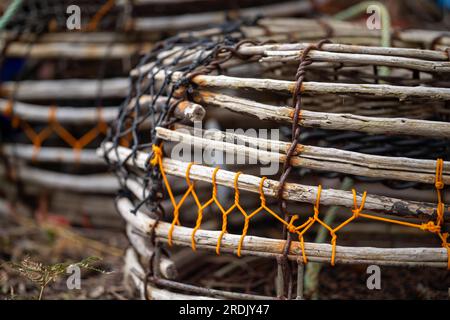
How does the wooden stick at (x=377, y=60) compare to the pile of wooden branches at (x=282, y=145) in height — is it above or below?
above

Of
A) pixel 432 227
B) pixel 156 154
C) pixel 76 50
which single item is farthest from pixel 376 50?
pixel 76 50

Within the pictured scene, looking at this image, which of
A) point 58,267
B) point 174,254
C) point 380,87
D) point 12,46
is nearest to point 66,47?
point 12,46

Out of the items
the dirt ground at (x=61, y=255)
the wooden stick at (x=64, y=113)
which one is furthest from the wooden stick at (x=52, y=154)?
the dirt ground at (x=61, y=255)

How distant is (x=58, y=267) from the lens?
139 cm

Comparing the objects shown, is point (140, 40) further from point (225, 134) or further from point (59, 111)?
point (225, 134)

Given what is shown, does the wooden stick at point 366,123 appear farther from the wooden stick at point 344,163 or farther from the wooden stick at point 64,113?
the wooden stick at point 64,113

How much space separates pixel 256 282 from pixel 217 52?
73 cm

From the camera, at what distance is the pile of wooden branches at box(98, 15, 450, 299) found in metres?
1.25

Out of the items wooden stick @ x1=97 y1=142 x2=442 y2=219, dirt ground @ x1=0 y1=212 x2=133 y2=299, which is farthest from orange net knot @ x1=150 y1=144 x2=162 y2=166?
dirt ground @ x1=0 y1=212 x2=133 y2=299

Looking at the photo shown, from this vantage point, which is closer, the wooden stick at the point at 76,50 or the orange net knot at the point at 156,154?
the orange net knot at the point at 156,154

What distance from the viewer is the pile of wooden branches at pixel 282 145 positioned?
1.25 meters

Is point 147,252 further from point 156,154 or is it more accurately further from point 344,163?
point 344,163

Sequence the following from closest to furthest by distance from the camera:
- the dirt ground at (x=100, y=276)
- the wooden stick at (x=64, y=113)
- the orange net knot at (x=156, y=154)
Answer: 1. the orange net knot at (x=156, y=154)
2. the dirt ground at (x=100, y=276)
3. the wooden stick at (x=64, y=113)

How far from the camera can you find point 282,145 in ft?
4.20
